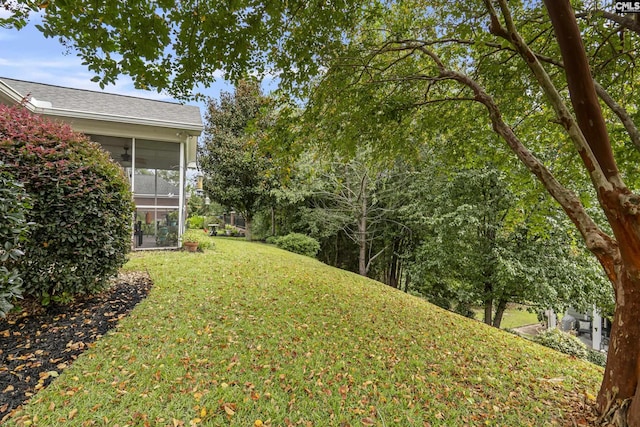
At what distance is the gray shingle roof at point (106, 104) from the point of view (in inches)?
330

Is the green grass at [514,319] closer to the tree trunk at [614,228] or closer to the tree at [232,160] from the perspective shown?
the tree at [232,160]

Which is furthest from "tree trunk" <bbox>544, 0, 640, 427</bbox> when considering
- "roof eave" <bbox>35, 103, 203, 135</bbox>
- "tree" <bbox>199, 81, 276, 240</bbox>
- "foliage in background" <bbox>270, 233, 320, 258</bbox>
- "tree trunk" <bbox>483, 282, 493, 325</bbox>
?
"tree" <bbox>199, 81, 276, 240</bbox>

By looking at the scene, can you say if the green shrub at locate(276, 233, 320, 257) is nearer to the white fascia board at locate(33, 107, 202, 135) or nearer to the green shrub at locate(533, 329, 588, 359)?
the white fascia board at locate(33, 107, 202, 135)

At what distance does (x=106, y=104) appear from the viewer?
358 inches

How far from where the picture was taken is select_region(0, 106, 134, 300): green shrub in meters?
3.25

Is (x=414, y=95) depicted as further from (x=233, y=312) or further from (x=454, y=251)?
(x=454, y=251)

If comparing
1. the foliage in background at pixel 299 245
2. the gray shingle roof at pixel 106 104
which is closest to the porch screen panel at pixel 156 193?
the gray shingle roof at pixel 106 104

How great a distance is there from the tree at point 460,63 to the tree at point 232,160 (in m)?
9.99

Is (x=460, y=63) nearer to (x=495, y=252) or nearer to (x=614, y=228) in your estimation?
(x=614, y=228)

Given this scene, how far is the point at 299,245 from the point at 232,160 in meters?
5.35

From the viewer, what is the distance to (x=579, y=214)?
2.72m

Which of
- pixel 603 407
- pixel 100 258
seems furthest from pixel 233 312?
pixel 603 407

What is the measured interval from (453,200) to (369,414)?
8.41 m
